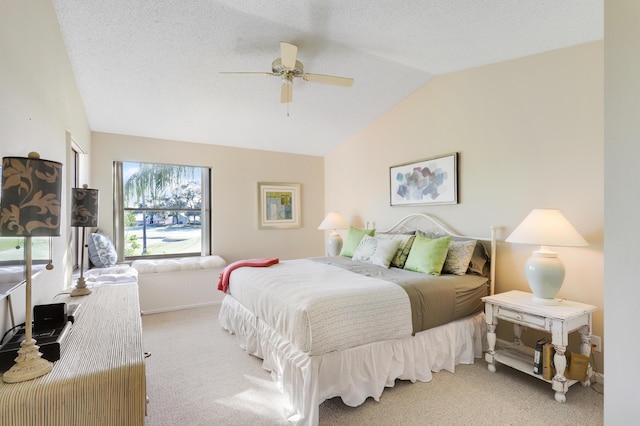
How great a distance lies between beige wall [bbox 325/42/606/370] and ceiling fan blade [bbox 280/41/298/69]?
6.42 ft

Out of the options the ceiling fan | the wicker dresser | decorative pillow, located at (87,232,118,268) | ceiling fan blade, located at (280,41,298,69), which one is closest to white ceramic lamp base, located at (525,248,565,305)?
the ceiling fan

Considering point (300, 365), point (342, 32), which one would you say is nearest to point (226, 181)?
point (342, 32)

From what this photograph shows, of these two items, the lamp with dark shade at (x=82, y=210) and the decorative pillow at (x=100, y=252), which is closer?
the lamp with dark shade at (x=82, y=210)

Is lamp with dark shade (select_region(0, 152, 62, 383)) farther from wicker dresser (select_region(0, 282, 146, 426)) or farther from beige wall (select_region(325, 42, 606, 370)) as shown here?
beige wall (select_region(325, 42, 606, 370))

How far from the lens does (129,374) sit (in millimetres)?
1135

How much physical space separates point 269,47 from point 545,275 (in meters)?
3.03

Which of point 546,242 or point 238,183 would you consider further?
point 238,183

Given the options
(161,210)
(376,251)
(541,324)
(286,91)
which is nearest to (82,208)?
(286,91)

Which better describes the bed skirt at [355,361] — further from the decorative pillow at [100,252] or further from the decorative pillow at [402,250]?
the decorative pillow at [100,252]

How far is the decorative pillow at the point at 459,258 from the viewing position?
3029mm

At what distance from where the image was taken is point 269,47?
2854 millimetres

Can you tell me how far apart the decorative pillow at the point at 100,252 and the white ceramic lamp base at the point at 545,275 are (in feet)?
14.9

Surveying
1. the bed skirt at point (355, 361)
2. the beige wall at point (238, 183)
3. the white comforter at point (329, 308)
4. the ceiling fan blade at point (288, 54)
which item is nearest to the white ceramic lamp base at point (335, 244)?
the beige wall at point (238, 183)

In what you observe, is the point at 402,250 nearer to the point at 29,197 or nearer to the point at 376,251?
the point at 376,251
